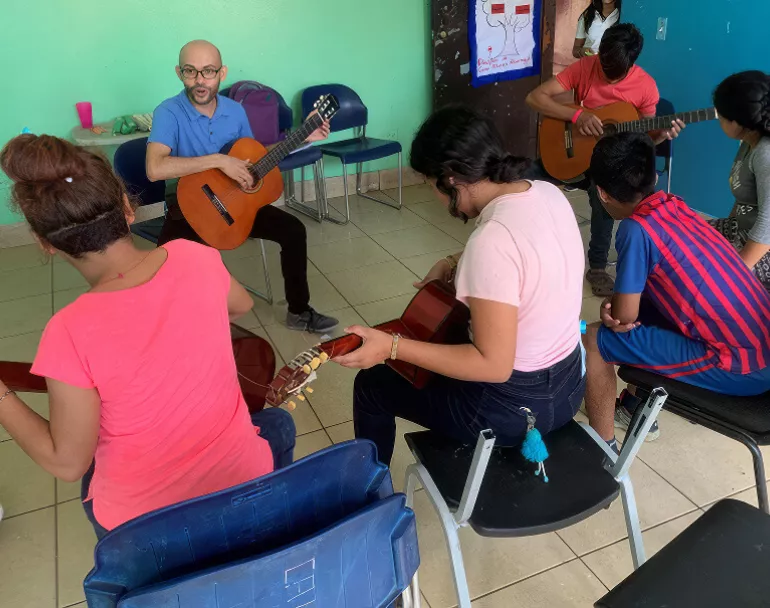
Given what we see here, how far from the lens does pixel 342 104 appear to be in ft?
13.8

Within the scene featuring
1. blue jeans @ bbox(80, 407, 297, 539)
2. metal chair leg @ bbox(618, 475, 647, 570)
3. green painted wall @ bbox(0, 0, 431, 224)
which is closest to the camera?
metal chair leg @ bbox(618, 475, 647, 570)

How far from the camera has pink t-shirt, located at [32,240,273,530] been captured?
98 centimetres

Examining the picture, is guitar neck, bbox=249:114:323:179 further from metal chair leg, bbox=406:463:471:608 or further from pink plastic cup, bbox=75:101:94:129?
metal chair leg, bbox=406:463:471:608

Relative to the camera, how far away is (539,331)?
1357 millimetres

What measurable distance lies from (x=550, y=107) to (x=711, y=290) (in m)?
1.88

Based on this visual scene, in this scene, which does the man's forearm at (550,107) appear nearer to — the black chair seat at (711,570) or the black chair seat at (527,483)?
the black chair seat at (527,483)

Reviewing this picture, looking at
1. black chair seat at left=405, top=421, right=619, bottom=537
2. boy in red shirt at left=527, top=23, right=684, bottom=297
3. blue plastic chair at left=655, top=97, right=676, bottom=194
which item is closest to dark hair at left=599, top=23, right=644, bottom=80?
boy in red shirt at left=527, top=23, right=684, bottom=297

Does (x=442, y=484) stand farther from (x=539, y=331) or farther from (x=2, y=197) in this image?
(x=2, y=197)

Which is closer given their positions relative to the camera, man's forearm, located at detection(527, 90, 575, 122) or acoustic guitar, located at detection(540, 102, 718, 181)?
acoustic guitar, located at detection(540, 102, 718, 181)

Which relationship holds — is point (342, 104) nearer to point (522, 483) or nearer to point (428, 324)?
point (428, 324)

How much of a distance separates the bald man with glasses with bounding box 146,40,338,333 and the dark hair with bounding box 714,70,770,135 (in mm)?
1613

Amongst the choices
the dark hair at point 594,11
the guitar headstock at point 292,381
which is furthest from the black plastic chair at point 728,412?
the dark hair at point 594,11

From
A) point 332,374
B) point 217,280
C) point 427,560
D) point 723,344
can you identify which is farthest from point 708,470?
point 217,280

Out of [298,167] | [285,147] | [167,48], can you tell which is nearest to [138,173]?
[285,147]
